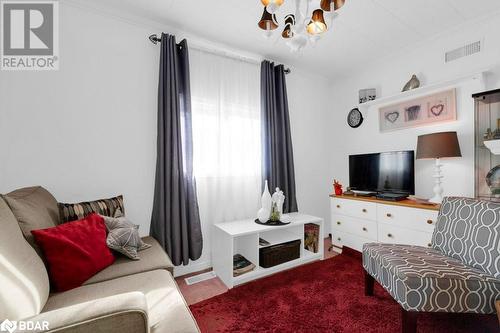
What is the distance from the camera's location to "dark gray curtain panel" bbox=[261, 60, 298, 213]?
A: 9.27ft

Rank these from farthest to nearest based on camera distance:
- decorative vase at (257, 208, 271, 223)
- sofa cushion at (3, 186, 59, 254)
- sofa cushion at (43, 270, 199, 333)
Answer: decorative vase at (257, 208, 271, 223) → sofa cushion at (3, 186, 59, 254) → sofa cushion at (43, 270, 199, 333)

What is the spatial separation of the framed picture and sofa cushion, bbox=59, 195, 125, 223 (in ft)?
10.4

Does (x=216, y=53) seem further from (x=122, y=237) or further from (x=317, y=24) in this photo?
(x=122, y=237)

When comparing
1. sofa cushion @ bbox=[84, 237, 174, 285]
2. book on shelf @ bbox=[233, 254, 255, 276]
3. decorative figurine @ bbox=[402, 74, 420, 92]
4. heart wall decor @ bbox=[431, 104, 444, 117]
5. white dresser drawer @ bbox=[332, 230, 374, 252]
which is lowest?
book on shelf @ bbox=[233, 254, 255, 276]

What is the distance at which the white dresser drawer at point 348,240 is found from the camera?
2.68 metres

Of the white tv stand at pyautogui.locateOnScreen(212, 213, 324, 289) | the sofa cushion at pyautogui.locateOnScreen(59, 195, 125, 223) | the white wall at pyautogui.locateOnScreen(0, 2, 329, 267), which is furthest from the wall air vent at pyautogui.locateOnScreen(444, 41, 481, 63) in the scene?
Answer: the sofa cushion at pyautogui.locateOnScreen(59, 195, 125, 223)

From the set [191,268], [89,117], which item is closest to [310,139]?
[191,268]

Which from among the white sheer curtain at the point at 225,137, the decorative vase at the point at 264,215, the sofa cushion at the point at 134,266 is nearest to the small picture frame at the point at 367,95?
the white sheer curtain at the point at 225,137

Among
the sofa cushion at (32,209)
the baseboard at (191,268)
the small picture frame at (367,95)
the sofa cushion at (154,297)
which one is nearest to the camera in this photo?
the sofa cushion at (154,297)

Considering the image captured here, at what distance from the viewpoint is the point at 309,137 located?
344cm

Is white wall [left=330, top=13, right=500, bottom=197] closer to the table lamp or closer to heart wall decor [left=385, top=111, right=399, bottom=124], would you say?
heart wall decor [left=385, top=111, right=399, bottom=124]

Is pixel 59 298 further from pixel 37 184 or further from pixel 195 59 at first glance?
pixel 195 59

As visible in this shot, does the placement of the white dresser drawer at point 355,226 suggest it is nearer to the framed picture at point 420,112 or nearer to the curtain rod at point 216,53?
the framed picture at point 420,112

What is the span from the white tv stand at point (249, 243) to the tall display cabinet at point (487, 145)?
1517 millimetres
